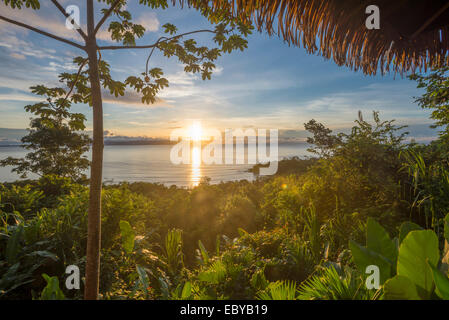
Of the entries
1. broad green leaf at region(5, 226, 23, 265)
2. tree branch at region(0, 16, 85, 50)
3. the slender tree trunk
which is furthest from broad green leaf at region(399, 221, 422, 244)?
broad green leaf at region(5, 226, 23, 265)

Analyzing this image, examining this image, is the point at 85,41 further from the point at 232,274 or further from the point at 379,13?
the point at 232,274

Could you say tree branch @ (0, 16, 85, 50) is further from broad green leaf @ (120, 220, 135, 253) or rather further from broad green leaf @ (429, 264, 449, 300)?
broad green leaf @ (429, 264, 449, 300)

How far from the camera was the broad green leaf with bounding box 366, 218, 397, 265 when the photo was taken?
1.62 m

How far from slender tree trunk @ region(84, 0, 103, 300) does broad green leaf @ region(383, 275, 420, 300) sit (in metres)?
2.23

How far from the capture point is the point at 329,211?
4387 millimetres

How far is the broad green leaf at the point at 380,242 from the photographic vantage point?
1.62 m

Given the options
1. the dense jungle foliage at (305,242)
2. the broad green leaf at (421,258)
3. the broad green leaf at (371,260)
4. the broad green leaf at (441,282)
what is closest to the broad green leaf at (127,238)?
the dense jungle foliage at (305,242)

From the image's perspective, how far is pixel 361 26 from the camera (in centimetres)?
213

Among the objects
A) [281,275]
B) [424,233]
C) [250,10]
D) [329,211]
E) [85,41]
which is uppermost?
[250,10]

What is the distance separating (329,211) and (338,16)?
12.2ft

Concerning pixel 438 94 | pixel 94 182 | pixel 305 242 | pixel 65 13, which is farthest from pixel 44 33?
pixel 438 94

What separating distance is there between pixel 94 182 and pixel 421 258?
8.41 ft

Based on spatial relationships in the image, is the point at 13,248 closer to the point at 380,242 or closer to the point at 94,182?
the point at 94,182

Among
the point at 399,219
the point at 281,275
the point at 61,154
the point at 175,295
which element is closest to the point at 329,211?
Result: the point at 399,219
